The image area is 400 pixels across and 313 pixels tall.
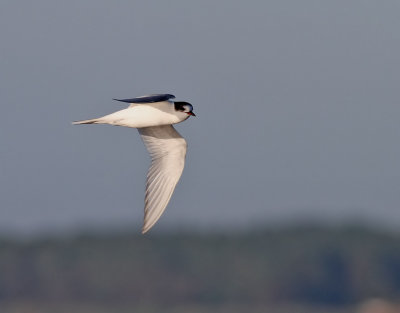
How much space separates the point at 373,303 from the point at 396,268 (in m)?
16.0

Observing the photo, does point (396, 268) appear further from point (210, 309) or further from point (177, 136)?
point (177, 136)

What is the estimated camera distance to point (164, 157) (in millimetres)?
18500

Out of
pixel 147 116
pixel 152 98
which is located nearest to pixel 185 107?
pixel 147 116

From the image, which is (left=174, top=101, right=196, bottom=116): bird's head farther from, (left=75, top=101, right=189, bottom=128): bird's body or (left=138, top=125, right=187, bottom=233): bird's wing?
(left=138, top=125, right=187, bottom=233): bird's wing

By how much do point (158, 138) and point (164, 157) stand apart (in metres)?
0.26

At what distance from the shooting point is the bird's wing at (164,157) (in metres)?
18.0

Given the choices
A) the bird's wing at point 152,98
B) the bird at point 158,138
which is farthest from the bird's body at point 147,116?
the bird's wing at point 152,98

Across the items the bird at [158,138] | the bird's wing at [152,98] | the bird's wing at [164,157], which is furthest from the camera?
the bird's wing at [164,157]

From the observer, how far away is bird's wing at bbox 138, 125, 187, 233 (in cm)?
1800

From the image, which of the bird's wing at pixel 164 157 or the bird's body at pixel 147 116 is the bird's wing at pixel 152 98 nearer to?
the bird's body at pixel 147 116

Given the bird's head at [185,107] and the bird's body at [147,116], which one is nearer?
the bird's body at [147,116]

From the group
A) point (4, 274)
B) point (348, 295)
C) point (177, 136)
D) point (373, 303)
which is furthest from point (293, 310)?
point (177, 136)

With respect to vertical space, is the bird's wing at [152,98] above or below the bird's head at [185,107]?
above

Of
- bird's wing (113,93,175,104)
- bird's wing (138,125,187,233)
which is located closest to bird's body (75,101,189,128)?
bird's wing (113,93,175,104)
